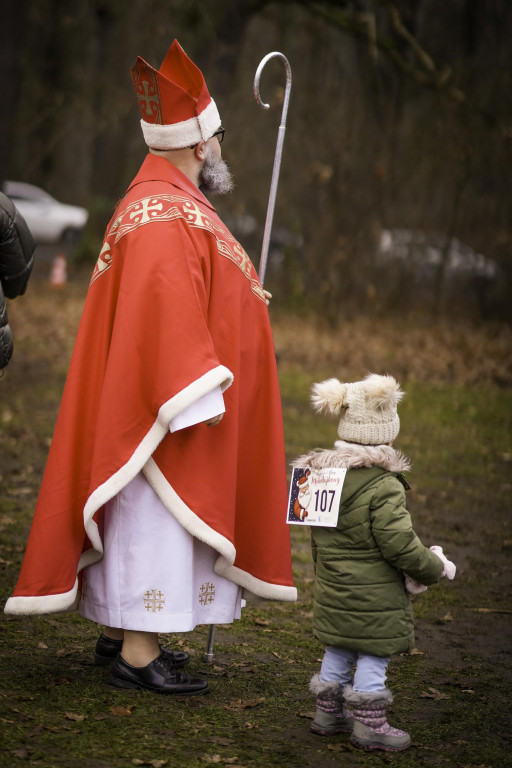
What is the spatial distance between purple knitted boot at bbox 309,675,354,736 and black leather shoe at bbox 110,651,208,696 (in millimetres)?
533

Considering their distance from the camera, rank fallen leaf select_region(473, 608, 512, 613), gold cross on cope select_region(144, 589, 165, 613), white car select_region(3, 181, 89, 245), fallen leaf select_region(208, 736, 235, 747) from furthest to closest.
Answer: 1. white car select_region(3, 181, 89, 245)
2. fallen leaf select_region(473, 608, 512, 613)
3. gold cross on cope select_region(144, 589, 165, 613)
4. fallen leaf select_region(208, 736, 235, 747)

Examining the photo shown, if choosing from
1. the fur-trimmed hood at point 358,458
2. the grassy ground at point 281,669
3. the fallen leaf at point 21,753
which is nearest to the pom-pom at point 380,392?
the fur-trimmed hood at point 358,458

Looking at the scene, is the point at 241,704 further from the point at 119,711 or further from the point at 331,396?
the point at 331,396

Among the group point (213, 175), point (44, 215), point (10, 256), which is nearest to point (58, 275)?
point (44, 215)

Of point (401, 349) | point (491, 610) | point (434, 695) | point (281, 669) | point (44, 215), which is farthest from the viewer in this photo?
point (44, 215)

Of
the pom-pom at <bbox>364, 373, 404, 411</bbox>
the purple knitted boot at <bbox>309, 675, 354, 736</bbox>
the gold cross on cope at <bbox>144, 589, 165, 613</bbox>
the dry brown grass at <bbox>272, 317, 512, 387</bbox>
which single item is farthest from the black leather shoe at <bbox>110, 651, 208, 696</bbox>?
the dry brown grass at <bbox>272, 317, 512, 387</bbox>

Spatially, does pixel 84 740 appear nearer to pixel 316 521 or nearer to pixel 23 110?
pixel 316 521

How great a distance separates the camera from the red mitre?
13.7 ft

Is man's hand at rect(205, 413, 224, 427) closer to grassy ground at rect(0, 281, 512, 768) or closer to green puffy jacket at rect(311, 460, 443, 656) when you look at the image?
green puffy jacket at rect(311, 460, 443, 656)

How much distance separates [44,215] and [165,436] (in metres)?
22.2

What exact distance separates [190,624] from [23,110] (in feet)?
70.6

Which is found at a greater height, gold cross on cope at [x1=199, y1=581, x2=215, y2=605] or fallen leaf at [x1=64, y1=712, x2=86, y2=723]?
gold cross on cope at [x1=199, y1=581, x2=215, y2=605]

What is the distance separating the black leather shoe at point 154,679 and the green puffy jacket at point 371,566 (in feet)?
2.37

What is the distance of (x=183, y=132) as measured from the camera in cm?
423
